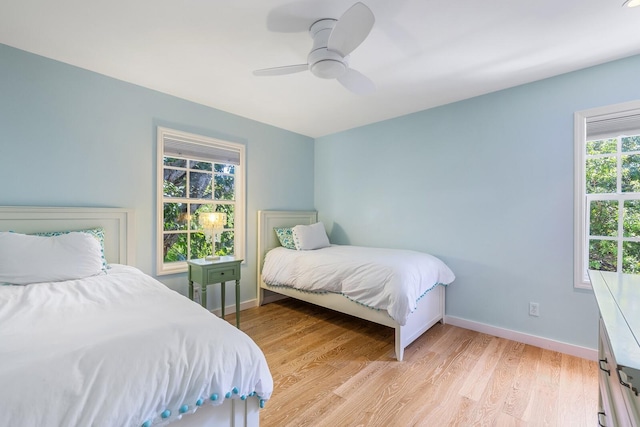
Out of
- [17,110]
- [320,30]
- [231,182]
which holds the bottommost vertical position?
[231,182]

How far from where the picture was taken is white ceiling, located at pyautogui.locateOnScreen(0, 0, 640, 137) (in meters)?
1.63

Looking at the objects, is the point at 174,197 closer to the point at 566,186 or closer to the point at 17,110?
the point at 17,110

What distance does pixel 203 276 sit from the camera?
2627 mm

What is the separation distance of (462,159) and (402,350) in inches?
78.5

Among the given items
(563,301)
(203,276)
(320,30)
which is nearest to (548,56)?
(320,30)

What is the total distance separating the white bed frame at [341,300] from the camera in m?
2.32

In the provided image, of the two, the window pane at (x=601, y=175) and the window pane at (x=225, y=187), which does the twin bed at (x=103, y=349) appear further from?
the window pane at (x=601, y=175)

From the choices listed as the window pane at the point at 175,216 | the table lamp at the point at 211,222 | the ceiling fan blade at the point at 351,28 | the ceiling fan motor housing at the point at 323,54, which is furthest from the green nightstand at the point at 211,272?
the ceiling fan blade at the point at 351,28

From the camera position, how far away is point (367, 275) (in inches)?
95.7

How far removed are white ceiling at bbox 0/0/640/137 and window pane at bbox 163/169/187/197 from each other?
835 millimetres

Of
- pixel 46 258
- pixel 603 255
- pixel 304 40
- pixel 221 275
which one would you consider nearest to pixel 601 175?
pixel 603 255

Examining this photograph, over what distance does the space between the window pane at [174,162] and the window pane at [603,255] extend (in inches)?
155

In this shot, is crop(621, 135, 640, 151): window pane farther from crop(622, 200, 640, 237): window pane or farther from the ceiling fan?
the ceiling fan

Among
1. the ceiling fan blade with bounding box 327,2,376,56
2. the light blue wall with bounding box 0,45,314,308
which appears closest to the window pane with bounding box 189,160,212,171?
the light blue wall with bounding box 0,45,314,308
